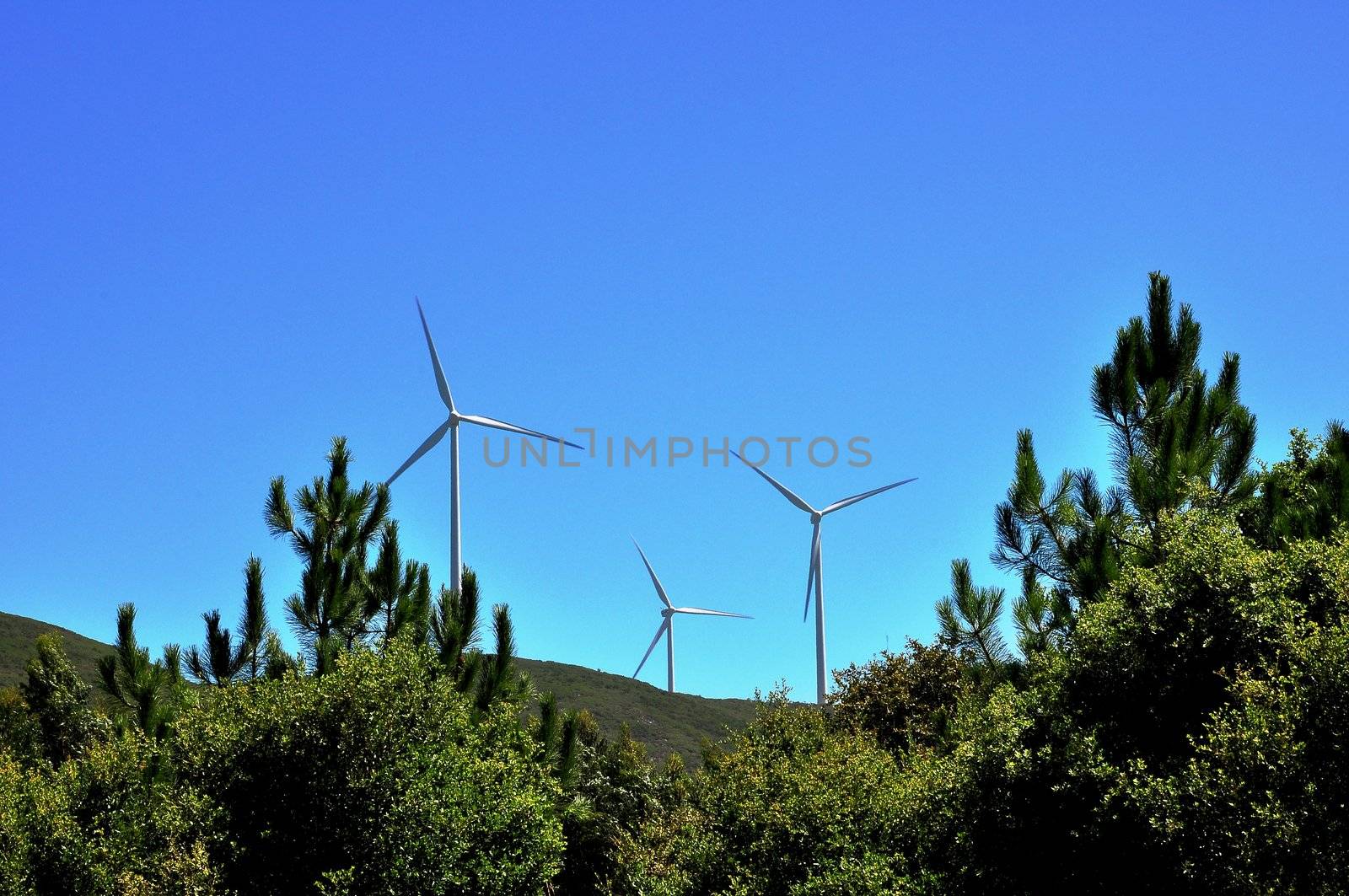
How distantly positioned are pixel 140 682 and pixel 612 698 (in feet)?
350

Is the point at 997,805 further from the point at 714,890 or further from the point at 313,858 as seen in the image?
the point at 313,858

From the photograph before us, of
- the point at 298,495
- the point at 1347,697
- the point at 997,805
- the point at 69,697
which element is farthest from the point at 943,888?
the point at 69,697

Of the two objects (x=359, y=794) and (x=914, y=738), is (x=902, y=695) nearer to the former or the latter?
(x=914, y=738)

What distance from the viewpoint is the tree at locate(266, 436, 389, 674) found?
3581 centimetres

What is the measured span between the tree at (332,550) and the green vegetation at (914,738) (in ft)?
0.24

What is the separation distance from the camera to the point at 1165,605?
68.1 ft

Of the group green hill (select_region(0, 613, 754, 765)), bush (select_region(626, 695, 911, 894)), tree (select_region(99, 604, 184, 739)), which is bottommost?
bush (select_region(626, 695, 911, 894))

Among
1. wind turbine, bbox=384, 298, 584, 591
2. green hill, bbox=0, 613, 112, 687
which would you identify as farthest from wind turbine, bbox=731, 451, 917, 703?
green hill, bbox=0, 613, 112, 687

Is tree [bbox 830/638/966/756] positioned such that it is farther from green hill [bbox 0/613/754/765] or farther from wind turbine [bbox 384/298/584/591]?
green hill [bbox 0/613/754/765]

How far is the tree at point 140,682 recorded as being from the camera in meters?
36.0

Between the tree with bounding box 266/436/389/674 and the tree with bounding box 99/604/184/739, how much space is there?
406cm

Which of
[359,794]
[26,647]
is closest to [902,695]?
[359,794]

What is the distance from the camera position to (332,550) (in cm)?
3597

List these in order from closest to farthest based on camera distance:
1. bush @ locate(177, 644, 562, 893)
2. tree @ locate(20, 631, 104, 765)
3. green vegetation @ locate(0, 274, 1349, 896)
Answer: green vegetation @ locate(0, 274, 1349, 896) < bush @ locate(177, 644, 562, 893) < tree @ locate(20, 631, 104, 765)
